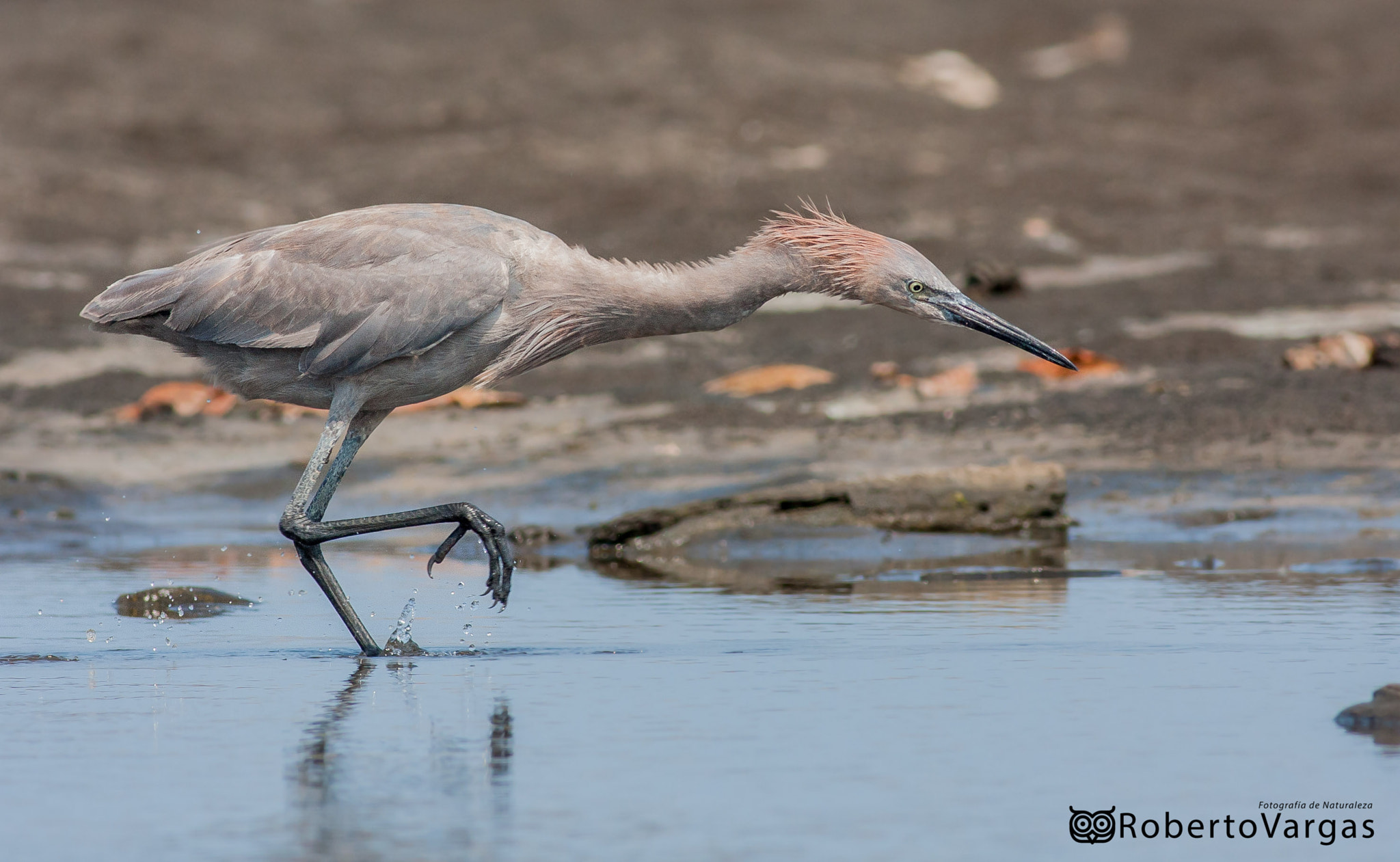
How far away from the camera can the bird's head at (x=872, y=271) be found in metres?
7.60

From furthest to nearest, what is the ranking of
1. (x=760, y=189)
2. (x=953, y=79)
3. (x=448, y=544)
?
(x=953, y=79) → (x=760, y=189) → (x=448, y=544)

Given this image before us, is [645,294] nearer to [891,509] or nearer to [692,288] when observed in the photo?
[692,288]

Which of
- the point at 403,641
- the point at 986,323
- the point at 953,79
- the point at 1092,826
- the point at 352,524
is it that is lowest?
the point at 1092,826

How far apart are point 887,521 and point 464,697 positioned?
4.21 m

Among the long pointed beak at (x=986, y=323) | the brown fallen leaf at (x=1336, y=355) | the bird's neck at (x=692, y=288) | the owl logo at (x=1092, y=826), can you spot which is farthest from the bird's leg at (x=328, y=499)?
the brown fallen leaf at (x=1336, y=355)

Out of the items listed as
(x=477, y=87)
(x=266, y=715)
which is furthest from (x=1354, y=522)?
(x=477, y=87)

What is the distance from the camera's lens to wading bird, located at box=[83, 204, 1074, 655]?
25.0 feet

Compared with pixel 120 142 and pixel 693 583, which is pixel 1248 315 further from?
pixel 120 142

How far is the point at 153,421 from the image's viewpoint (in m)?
14.0

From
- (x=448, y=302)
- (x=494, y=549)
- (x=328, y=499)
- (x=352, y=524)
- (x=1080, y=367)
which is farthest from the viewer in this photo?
(x=1080, y=367)

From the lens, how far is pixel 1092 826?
480cm

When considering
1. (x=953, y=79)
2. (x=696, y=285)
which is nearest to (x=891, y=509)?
(x=696, y=285)

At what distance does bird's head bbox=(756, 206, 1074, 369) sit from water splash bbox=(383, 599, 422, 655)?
2.14 m

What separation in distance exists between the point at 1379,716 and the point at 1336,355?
8.53 m
